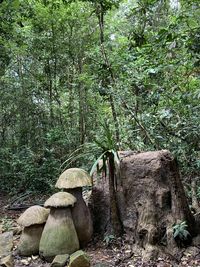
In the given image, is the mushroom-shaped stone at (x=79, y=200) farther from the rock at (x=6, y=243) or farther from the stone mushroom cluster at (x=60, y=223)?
the rock at (x=6, y=243)

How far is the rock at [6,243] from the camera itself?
3.68m

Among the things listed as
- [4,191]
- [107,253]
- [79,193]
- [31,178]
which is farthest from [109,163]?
[4,191]

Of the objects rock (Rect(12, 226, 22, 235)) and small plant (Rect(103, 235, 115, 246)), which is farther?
rock (Rect(12, 226, 22, 235))

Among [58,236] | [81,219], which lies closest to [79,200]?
[81,219]

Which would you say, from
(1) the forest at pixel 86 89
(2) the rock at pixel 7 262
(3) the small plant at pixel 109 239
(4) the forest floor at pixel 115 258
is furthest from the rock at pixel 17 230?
(3) the small plant at pixel 109 239

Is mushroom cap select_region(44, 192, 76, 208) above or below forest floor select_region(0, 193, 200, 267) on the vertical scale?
above

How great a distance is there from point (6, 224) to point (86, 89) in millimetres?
4270

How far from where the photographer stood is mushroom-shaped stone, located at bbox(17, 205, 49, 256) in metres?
3.55

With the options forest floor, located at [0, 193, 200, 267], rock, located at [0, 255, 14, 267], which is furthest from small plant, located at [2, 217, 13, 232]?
rock, located at [0, 255, 14, 267]

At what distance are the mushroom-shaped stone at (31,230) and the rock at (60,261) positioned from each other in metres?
0.43

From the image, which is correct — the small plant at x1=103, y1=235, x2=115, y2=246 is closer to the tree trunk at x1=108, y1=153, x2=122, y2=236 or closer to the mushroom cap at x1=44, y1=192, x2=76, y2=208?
the tree trunk at x1=108, y1=153, x2=122, y2=236

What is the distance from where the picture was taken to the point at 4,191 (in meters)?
7.42

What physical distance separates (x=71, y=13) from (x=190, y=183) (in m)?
5.04

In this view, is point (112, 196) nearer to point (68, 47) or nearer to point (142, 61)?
point (142, 61)
